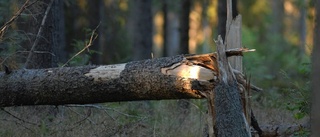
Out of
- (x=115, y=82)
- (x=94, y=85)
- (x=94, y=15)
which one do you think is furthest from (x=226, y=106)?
(x=94, y=15)

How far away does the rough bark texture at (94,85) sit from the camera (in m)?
7.27

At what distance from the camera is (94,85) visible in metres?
7.58

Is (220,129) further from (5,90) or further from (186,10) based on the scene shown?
(186,10)

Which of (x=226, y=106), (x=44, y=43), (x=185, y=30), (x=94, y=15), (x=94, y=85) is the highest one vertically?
(x=94, y=15)

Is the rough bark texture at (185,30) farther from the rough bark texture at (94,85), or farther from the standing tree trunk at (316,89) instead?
the standing tree trunk at (316,89)

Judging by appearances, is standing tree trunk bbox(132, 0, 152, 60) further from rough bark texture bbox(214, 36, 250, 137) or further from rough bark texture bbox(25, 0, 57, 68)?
rough bark texture bbox(214, 36, 250, 137)

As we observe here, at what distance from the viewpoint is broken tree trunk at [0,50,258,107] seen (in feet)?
23.5

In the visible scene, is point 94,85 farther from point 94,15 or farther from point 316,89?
point 94,15

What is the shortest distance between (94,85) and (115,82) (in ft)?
0.96

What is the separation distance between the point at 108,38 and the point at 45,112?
44.5 feet

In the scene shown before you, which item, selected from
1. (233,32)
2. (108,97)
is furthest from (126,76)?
(233,32)

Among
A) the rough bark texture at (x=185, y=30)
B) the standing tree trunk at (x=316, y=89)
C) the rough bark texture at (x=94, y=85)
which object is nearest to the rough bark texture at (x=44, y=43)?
the rough bark texture at (x=94, y=85)

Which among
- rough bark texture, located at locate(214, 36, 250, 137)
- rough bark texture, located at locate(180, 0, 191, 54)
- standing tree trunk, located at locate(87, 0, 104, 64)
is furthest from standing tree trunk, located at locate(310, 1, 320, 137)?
standing tree trunk, located at locate(87, 0, 104, 64)

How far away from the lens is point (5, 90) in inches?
312
